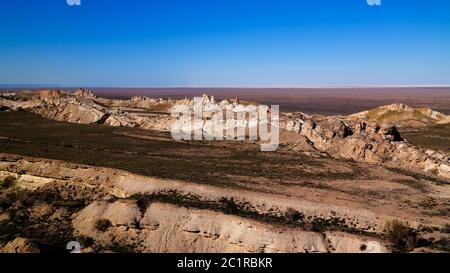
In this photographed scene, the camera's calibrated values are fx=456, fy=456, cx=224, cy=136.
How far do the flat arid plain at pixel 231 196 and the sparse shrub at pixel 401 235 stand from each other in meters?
0.08

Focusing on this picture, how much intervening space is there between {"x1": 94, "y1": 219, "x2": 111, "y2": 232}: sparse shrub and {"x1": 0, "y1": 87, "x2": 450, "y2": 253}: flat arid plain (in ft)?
0.23

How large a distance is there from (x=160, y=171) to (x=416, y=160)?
24.8 meters

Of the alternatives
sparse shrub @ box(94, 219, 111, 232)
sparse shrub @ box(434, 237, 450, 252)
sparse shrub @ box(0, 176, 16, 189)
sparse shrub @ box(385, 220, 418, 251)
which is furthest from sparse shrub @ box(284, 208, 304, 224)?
sparse shrub @ box(0, 176, 16, 189)

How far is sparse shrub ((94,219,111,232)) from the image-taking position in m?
29.6

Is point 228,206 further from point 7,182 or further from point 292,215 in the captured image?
point 7,182

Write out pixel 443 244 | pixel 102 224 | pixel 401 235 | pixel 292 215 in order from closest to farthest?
pixel 443 244 → pixel 401 235 → pixel 292 215 → pixel 102 224

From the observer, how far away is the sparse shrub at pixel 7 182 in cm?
3759

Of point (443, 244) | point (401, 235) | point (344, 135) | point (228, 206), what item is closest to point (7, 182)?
point (228, 206)

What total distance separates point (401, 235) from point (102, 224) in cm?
1824

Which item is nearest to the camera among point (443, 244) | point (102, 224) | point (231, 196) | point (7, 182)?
point (443, 244)

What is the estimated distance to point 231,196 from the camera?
104 ft

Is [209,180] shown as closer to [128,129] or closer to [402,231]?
[402,231]

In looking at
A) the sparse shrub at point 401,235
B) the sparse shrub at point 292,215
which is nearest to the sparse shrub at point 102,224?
the sparse shrub at point 292,215
